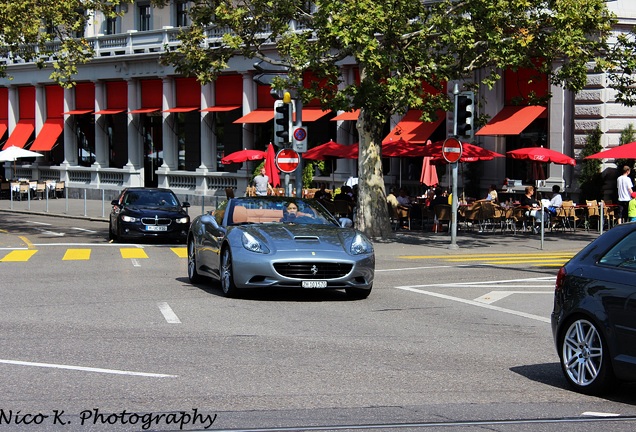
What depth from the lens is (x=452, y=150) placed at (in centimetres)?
2533

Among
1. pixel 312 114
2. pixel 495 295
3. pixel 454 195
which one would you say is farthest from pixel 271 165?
pixel 495 295

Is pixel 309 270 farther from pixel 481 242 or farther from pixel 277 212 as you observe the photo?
pixel 481 242

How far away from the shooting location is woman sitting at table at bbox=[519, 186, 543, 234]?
3086 cm

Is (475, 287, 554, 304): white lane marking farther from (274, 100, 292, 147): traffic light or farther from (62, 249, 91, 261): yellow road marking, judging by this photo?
(274, 100, 292, 147): traffic light

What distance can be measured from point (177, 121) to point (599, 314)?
1710 inches

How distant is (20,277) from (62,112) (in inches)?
1560

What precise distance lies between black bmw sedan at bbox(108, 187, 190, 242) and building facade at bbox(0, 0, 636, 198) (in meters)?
9.03

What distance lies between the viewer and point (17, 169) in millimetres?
60625

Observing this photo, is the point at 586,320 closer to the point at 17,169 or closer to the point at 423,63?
the point at 423,63

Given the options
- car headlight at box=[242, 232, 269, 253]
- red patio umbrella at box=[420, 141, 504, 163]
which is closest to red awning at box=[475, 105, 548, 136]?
red patio umbrella at box=[420, 141, 504, 163]

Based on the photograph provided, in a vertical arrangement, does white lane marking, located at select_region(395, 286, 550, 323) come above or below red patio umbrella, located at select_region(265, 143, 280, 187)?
below

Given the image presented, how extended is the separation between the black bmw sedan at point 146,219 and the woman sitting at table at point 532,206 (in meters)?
9.51

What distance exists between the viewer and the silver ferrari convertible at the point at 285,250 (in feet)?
48.3

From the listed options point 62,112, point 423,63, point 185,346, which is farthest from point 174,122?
point 185,346
